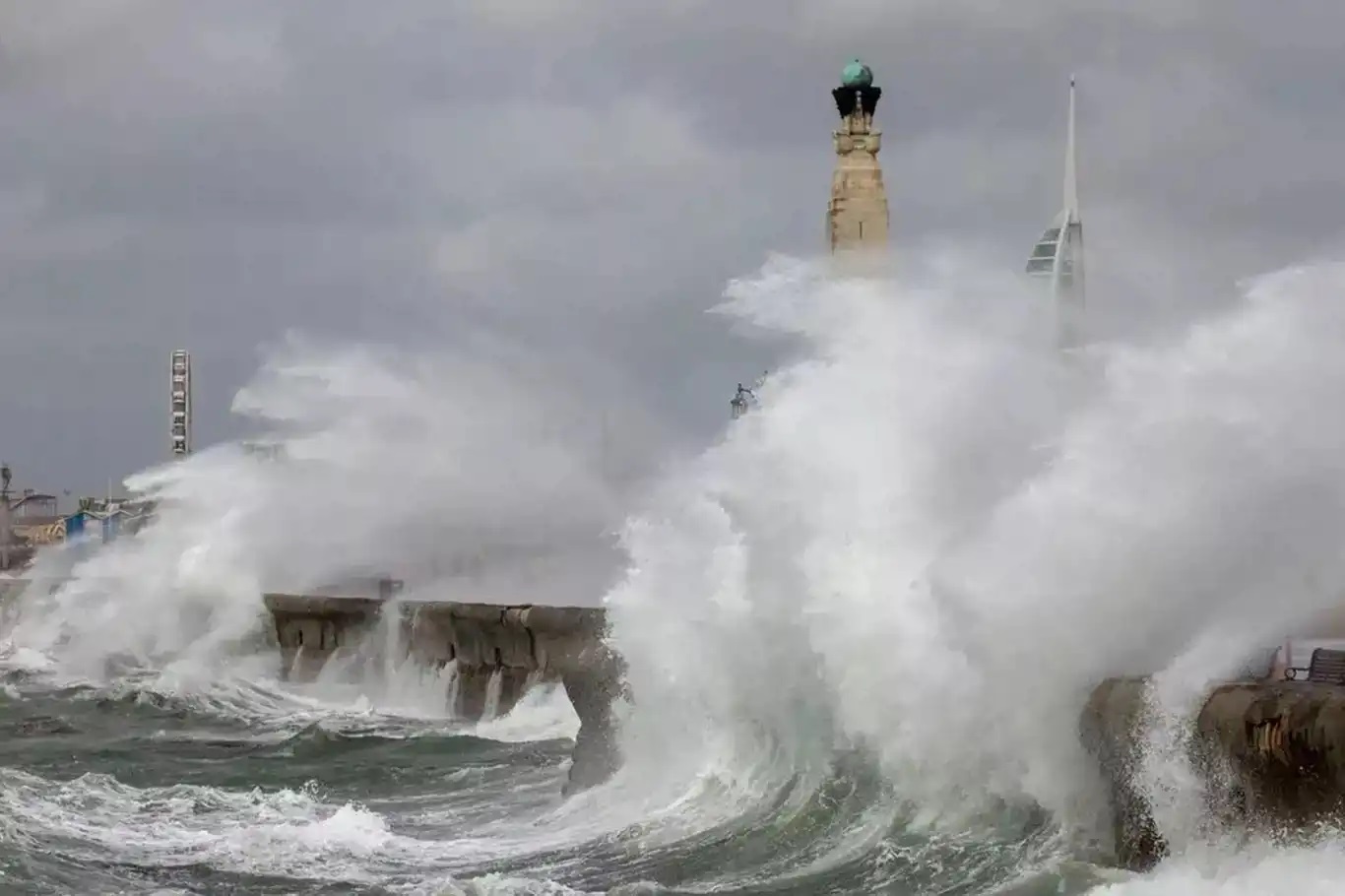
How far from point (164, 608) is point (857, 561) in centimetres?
1694

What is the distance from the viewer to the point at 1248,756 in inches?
324

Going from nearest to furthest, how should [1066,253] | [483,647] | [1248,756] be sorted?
[1248,756] < [483,647] < [1066,253]

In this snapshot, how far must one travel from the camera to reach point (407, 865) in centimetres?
1052

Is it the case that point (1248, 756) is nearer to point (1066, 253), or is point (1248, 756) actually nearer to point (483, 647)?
point (483, 647)

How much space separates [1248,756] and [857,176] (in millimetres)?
31451

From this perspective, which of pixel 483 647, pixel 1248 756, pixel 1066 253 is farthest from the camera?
pixel 1066 253

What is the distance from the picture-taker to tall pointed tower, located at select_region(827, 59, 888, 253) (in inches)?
1522

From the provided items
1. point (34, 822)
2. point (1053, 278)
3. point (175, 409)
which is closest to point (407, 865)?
point (34, 822)

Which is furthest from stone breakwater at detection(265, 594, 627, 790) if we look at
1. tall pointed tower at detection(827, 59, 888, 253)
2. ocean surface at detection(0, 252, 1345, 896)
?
tall pointed tower at detection(827, 59, 888, 253)

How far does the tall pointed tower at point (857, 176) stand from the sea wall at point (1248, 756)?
29929mm

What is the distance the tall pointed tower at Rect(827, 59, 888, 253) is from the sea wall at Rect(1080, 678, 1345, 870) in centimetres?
2993

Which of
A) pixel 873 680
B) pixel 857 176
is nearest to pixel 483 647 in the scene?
pixel 873 680

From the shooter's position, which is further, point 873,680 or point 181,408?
point 181,408

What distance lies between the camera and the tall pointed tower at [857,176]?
38656mm
